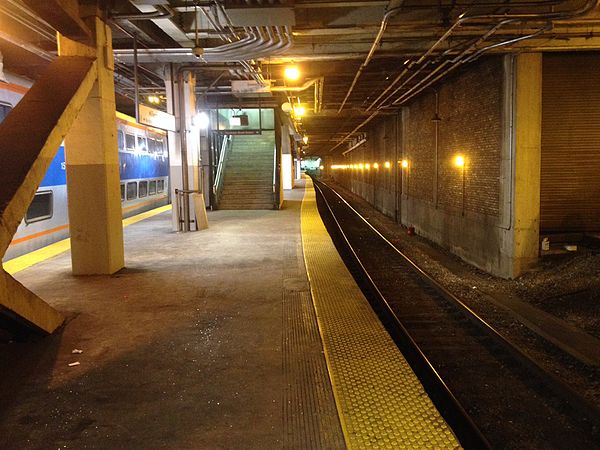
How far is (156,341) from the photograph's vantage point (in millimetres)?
4996

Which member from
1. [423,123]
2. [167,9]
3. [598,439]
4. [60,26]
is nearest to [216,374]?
[598,439]

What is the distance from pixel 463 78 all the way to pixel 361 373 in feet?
36.6

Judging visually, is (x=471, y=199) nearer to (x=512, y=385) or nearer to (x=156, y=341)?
(x=512, y=385)

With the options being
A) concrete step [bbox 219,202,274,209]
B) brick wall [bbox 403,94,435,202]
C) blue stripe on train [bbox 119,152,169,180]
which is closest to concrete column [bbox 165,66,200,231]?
blue stripe on train [bbox 119,152,169,180]

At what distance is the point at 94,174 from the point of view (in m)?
7.61

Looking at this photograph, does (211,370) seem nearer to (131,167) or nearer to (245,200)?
(131,167)

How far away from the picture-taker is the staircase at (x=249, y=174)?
1934cm

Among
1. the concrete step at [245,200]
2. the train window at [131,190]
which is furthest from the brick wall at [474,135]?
the train window at [131,190]

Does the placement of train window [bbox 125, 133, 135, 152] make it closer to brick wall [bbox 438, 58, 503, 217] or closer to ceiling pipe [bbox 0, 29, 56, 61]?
ceiling pipe [bbox 0, 29, 56, 61]

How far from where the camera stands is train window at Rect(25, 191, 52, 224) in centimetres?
1013

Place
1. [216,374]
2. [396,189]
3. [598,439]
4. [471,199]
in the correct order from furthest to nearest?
[396,189]
[471,199]
[598,439]
[216,374]

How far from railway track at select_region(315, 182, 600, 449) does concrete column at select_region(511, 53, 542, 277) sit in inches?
84.2

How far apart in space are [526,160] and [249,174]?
41.3ft

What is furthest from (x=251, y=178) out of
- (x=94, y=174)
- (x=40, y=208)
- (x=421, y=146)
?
(x=94, y=174)
